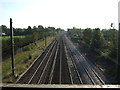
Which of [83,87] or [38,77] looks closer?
[83,87]

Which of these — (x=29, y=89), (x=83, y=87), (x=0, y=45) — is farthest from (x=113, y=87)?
(x=0, y=45)

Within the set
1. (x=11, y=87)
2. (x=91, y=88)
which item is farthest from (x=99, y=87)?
(x=11, y=87)

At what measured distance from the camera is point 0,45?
2527 centimetres

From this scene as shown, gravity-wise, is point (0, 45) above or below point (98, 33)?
below

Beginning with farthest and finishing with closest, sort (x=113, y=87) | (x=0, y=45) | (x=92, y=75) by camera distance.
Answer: (x=0, y=45) < (x=92, y=75) < (x=113, y=87)

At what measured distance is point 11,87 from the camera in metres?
2.41

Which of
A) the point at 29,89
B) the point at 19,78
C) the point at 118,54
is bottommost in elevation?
the point at 19,78

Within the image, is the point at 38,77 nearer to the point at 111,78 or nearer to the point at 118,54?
the point at 111,78

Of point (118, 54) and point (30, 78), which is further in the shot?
point (118, 54)

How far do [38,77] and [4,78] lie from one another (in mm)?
3274

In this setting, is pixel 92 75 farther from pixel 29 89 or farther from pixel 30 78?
pixel 29 89

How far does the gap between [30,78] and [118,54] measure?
10431 millimetres

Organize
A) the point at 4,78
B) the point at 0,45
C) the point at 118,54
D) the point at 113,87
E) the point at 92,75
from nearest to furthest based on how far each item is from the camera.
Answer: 1. the point at 113,87
2. the point at 4,78
3. the point at 92,75
4. the point at 118,54
5. the point at 0,45

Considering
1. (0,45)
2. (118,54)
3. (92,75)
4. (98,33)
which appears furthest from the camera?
(98,33)
